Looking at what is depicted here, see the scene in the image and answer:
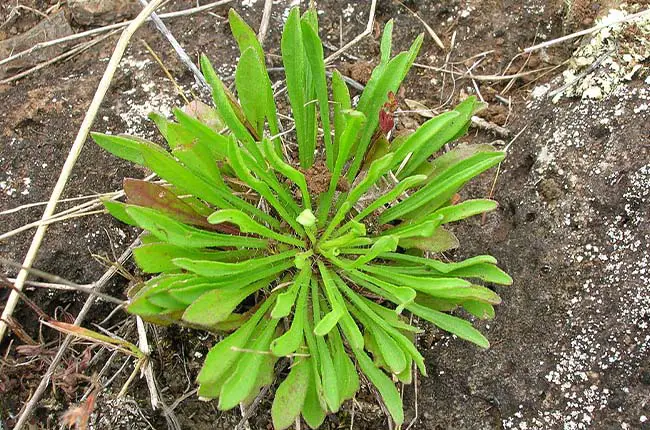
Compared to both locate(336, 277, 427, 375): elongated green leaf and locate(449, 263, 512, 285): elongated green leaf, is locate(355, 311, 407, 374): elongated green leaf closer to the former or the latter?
locate(336, 277, 427, 375): elongated green leaf

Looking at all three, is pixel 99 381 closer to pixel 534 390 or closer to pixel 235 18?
pixel 235 18

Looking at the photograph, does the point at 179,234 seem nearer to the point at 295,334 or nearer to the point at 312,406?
the point at 295,334

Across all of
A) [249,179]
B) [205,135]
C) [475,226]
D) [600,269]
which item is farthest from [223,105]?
[600,269]

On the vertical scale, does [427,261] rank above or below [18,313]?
above

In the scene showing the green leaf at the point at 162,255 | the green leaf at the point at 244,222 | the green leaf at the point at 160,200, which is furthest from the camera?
the green leaf at the point at 160,200

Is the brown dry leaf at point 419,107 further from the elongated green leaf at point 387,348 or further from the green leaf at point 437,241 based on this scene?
the elongated green leaf at point 387,348

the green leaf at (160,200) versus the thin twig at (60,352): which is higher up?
the green leaf at (160,200)

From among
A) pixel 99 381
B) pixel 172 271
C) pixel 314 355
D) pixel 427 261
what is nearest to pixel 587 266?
pixel 427 261

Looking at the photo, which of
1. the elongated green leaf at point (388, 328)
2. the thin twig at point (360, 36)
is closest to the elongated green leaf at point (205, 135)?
the elongated green leaf at point (388, 328)
